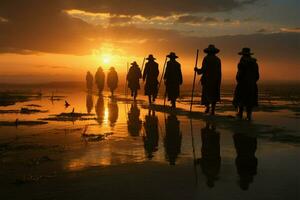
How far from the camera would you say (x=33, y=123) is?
14328 millimetres

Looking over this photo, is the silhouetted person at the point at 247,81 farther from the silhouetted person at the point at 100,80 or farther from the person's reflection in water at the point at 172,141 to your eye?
the silhouetted person at the point at 100,80

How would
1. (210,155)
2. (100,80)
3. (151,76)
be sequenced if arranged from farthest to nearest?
1. (100,80)
2. (151,76)
3. (210,155)

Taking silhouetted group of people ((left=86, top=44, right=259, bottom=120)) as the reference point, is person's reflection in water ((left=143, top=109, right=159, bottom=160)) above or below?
below

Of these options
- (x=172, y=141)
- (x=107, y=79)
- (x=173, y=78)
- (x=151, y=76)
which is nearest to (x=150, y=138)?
(x=172, y=141)

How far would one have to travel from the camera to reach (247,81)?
15.5 metres

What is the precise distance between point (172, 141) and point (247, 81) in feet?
20.7

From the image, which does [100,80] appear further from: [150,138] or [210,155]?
[210,155]

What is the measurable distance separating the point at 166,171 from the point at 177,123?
7568mm

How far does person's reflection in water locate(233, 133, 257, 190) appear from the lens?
6.23m

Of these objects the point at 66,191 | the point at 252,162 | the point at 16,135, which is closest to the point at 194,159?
the point at 252,162

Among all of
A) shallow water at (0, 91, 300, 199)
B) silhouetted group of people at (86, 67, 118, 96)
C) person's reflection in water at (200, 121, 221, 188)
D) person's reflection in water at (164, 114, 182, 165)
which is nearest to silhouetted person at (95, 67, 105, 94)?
silhouetted group of people at (86, 67, 118, 96)

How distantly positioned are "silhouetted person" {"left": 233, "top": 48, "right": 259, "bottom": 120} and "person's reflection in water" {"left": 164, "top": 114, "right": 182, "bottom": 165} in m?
2.60

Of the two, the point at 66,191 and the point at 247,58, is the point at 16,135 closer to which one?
the point at 66,191

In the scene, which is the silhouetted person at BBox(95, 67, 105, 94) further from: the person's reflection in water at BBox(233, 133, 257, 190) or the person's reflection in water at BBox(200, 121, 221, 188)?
the person's reflection in water at BBox(233, 133, 257, 190)
